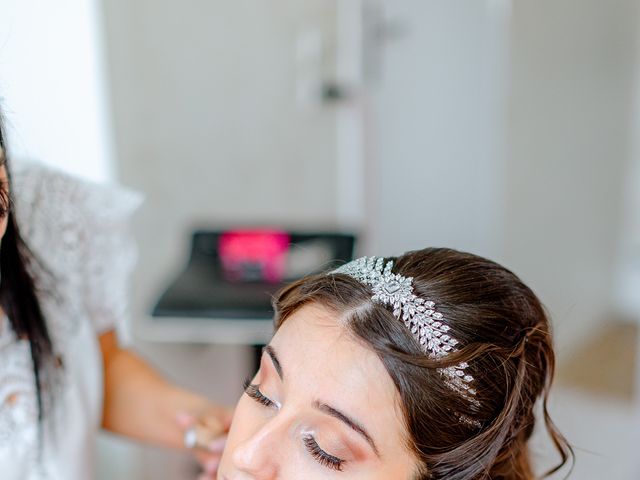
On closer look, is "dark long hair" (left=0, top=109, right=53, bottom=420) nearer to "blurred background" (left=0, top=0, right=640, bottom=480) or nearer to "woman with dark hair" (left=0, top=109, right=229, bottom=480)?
"woman with dark hair" (left=0, top=109, right=229, bottom=480)

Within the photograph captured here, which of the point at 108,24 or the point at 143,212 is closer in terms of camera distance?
the point at 108,24

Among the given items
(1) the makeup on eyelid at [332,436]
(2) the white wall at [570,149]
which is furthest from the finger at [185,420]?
(2) the white wall at [570,149]

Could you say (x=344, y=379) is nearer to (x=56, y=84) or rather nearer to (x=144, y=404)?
(x=144, y=404)

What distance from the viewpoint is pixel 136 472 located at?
6.25 feet

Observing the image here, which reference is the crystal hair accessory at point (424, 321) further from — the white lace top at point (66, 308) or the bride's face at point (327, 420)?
the white lace top at point (66, 308)

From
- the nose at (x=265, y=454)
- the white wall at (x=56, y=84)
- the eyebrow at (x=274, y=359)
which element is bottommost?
the nose at (x=265, y=454)

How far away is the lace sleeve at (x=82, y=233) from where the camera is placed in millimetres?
1041

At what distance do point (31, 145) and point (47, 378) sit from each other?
1.60 ft

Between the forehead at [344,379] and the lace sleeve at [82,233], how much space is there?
0.46 meters

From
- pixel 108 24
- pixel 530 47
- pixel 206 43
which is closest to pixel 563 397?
pixel 530 47

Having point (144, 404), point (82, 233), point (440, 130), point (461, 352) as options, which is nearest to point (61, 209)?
point (82, 233)

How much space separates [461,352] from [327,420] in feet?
0.49

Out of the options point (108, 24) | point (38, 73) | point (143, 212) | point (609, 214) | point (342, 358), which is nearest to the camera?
point (342, 358)

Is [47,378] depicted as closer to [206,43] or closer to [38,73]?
[38,73]
